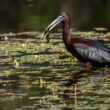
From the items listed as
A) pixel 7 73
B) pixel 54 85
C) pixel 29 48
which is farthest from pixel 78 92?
pixel 29 48

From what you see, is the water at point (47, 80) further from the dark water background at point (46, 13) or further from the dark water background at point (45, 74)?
the dark water background at point (46, 13)

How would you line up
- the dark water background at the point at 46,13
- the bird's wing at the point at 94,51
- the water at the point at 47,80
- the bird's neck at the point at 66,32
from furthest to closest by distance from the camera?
the dark water background at the point at 46,13
the bird's neck at the point at 66,32
the bird's wing at the point at 94,51
the water at the point at 47,80

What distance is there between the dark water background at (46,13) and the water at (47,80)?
4.19 metres

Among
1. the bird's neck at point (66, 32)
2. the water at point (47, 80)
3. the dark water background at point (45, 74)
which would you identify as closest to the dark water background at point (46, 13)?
the dark water background at point (45, 74)

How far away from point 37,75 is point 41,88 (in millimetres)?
1088

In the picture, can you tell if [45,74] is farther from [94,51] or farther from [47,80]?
[94,51]

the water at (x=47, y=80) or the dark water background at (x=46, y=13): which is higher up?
the dark water background at (x=46, y=13)

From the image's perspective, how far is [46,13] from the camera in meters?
19.6

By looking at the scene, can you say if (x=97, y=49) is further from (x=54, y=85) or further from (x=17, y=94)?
(x=17, y=94)

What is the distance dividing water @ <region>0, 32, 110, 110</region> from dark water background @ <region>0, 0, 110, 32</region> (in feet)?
13.7

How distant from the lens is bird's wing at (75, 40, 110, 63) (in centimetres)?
953

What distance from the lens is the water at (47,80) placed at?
681 cm

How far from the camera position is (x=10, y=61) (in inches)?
401

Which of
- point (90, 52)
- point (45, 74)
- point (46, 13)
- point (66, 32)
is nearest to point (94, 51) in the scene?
point (90, 52)
